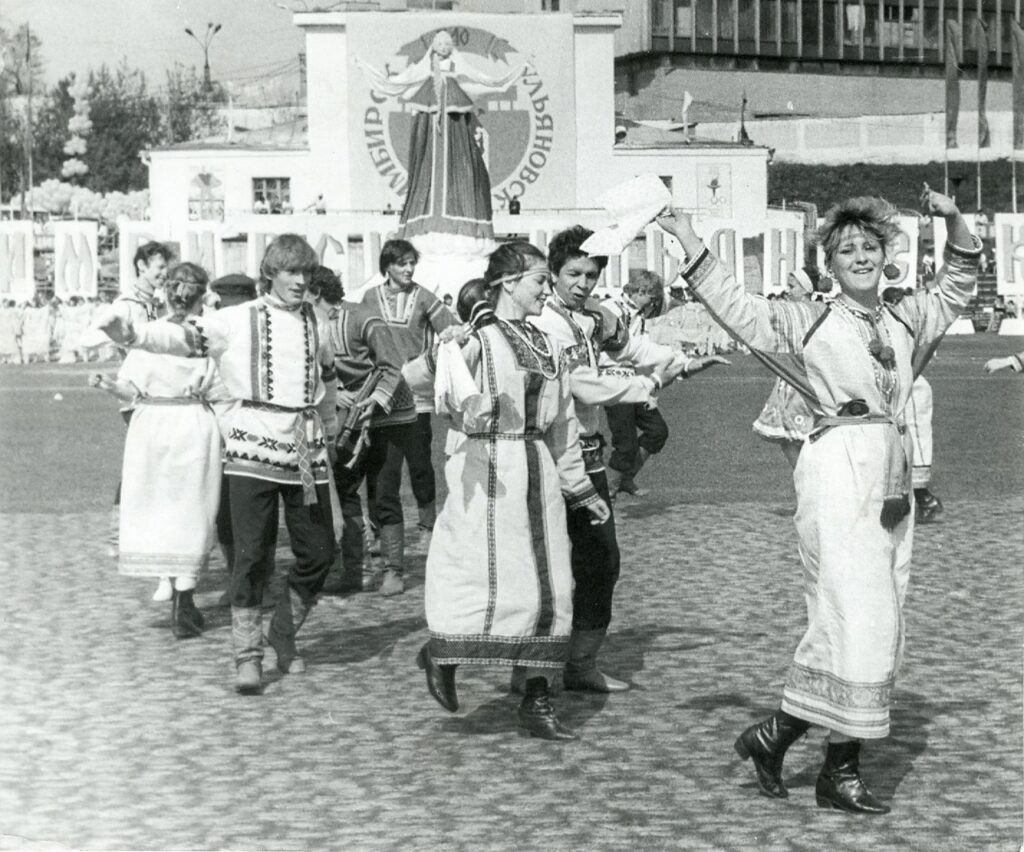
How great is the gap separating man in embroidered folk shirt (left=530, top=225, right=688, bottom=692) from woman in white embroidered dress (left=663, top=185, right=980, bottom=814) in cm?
135

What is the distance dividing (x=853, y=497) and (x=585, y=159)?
54.1m

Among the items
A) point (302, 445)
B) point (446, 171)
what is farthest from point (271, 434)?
point (446, 171)

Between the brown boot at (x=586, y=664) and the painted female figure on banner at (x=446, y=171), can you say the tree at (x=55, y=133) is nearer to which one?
the painted female figure on banner at (x=446, y=171)

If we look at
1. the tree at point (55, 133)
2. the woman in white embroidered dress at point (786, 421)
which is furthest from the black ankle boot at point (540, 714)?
the tree at point (55, 133)

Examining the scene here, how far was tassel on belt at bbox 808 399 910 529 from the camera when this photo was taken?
5258 millimetres

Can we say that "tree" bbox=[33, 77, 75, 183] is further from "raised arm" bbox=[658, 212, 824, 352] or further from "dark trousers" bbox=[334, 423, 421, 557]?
"raised arm" bbox=[658, 212, 824, 352]

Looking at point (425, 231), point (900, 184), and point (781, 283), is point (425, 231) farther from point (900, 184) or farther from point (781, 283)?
point (900, 184)

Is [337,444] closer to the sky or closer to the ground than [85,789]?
closer to the sky

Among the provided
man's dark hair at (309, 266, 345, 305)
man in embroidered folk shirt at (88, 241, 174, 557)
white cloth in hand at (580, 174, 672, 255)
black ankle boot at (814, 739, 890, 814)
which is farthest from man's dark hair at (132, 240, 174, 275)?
black ankle boot at (814, 739, 890, 814)

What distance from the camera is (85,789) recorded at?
5555mm

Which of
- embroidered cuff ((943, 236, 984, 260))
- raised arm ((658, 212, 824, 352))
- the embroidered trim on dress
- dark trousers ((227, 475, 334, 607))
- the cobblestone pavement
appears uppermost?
embroidered cuff ((943, 236, 984, 260))

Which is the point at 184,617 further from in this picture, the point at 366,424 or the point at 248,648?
the point at 366,424

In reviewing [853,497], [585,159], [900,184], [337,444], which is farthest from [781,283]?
[853,497]

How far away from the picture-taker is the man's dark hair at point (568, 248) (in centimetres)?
688
